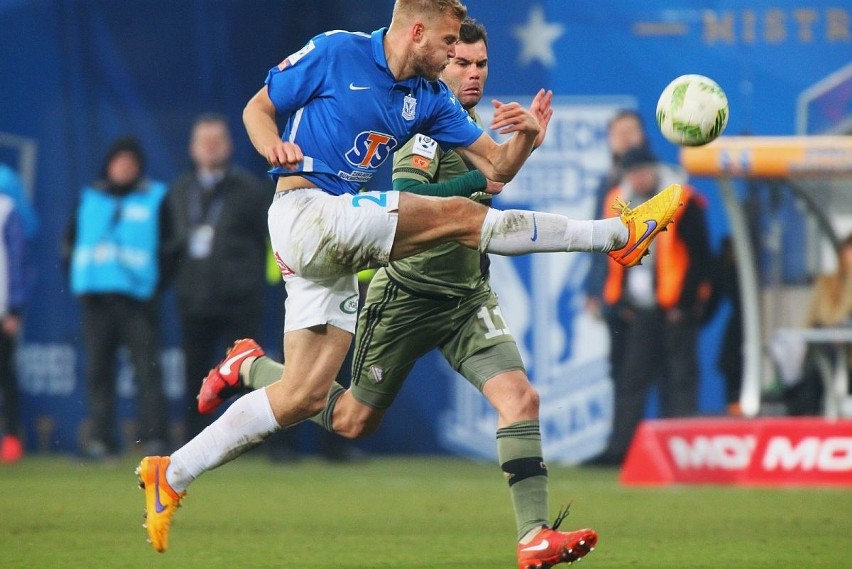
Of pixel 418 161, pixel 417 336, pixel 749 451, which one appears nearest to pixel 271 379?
pixel 417 336

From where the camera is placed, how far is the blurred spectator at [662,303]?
40.5 feet

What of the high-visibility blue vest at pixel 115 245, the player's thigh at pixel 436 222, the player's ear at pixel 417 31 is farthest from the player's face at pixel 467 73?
the high-visibility blue vest at pixel 115 245

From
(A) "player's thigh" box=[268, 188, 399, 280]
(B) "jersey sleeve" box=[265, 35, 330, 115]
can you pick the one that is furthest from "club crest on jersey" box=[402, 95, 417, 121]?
(A) "player's thigh" box=[268, 188, 399, 280]

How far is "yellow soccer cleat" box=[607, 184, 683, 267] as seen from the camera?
6086mm

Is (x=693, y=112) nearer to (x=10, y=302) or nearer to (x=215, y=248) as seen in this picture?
(x=215, y=248)

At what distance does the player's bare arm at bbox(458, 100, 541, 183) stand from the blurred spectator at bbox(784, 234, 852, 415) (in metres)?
5.43

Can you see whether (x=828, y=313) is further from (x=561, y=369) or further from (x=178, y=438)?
(x=178, y=438)

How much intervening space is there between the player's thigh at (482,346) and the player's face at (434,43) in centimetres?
126

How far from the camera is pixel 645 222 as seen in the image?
6.10 meters

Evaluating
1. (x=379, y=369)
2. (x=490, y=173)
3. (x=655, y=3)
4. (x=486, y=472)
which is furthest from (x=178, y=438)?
(x=490, y=173)

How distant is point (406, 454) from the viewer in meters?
13.4

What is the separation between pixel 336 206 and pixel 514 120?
903mm

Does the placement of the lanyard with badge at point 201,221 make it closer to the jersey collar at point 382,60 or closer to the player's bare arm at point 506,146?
the player's bare arm at point 506,146

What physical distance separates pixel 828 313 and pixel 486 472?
2.97 meters
